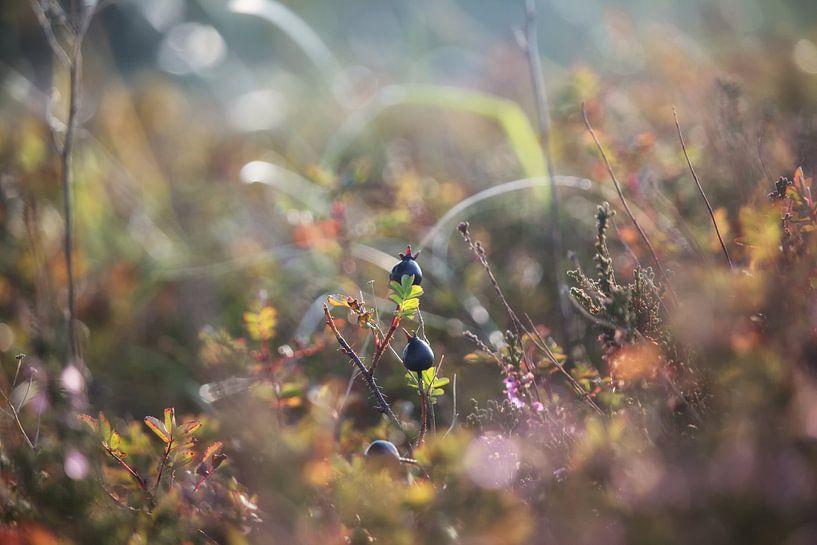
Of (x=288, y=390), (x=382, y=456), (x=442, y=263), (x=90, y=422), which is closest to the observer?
(x=382, y=456)

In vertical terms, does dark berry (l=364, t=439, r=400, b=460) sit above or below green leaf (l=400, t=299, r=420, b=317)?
below

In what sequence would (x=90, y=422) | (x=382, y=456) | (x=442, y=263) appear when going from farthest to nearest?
(x=442, y=263)
(x=90, y=422)
(x=382, y=456)

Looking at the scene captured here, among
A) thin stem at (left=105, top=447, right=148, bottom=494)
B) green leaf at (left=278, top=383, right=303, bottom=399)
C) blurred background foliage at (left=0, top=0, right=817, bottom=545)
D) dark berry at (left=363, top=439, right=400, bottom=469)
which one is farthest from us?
green leaf at (left=278, top=383, right=303, bottom=399)

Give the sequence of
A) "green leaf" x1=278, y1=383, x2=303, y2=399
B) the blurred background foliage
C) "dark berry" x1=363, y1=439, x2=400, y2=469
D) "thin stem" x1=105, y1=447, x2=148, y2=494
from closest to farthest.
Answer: the blurred background foliage → "dark berry" x1=363, y1=439, x2=400, y2=469 → "thin stem" x1=105, y1=447, x2=148, y2=494 → "green leaf" x1=278, y1=383, x2=303, y2=399

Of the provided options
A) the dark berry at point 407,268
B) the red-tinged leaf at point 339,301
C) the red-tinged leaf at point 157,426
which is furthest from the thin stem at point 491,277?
the red-tinged leaf at point 157,426

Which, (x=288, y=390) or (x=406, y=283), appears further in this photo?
(x=288, y=390)

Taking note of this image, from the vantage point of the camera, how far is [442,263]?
1660 mm

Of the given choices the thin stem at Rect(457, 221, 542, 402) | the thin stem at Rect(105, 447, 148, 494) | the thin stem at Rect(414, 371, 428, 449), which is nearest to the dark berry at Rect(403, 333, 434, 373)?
the thin stem at Rect(414, 371, 428, 449)

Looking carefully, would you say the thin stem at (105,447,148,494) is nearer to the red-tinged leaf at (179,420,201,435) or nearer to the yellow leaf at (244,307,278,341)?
the red-tinged leaf at (179,420,201,435)

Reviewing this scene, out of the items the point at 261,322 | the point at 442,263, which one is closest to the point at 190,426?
the point at 261,322

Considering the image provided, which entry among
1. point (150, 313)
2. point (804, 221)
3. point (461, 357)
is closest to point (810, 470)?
point (804, 221)

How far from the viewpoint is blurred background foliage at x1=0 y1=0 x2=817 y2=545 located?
2.29 ft

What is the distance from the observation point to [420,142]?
10.3 ft

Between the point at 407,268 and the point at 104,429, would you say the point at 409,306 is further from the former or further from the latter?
the point at 104,429
